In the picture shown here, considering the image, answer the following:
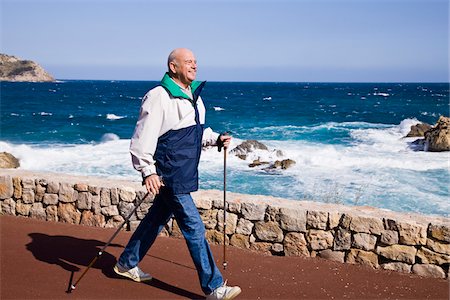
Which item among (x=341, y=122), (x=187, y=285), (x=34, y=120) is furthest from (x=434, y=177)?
(x=34, y=120)

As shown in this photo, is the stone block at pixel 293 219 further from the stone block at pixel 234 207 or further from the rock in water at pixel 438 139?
the rock in water at pixel 438 139

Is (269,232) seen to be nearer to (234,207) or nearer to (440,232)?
(234,207)

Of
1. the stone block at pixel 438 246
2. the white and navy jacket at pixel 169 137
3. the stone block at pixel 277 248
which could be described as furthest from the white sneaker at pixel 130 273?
the stone block at pixel 438 246

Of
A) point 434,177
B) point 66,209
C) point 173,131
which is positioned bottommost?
point 434,177

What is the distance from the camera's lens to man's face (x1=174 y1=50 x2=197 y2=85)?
3586mm

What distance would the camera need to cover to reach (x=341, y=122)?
39.4 metres

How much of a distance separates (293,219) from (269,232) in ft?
0.97

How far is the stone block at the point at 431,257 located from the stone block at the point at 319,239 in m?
0.82

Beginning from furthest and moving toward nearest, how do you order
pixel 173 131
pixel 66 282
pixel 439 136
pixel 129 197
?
pixel 439 136, pixel 129 197, pixel 66 282, pixel 173 131

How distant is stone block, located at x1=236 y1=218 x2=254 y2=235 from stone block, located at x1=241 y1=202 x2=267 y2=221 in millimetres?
50

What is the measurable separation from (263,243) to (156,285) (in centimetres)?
130

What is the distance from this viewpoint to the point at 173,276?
14.1 ft

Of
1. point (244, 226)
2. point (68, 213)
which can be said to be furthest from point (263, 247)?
point (68, 213)

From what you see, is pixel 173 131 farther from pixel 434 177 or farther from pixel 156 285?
pixel 434 177
